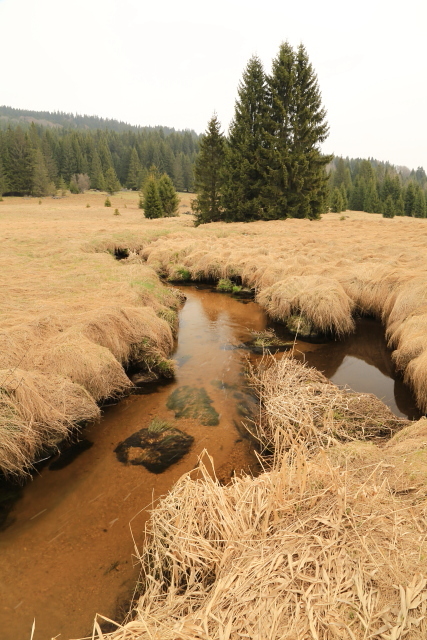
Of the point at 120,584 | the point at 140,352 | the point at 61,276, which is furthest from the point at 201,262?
the point at 120,584

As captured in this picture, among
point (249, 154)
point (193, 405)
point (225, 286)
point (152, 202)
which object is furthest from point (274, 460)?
point (152, 202)

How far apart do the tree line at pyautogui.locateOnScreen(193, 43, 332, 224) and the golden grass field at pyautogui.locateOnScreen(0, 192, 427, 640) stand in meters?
17.3

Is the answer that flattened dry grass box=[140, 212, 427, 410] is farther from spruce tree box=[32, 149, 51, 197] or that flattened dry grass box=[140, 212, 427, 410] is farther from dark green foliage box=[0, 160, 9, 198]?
spruce tree box=[32, 149, 51, 197]

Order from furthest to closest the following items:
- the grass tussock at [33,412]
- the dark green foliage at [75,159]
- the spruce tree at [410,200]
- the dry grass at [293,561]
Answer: the dark green foliage at [75,159], the spruce tree at [410,200], the grass tussock at [33,412], the dry grass at [293,561]

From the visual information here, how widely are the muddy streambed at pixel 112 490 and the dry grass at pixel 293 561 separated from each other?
647mm

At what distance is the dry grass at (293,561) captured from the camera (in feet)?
6.93

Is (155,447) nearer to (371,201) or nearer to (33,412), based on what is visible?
(33,412)

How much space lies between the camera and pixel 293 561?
2514mm

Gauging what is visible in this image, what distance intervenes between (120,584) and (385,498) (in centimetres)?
282

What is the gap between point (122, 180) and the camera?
104062mm

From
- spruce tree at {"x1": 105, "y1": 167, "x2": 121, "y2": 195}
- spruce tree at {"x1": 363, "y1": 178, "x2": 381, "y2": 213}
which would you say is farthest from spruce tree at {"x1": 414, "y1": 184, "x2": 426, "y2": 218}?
spruce tree at {"x1": 105, "y1": 167, "x2": 121, "y2": 195}

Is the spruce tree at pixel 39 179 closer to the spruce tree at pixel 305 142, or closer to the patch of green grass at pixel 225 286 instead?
the spruce tree at pixel 305 142

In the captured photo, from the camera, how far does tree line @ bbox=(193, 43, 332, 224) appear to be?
2875 cm

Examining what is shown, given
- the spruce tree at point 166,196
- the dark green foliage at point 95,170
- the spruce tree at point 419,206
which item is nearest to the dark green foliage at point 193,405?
the spruce tree at point 166,196
